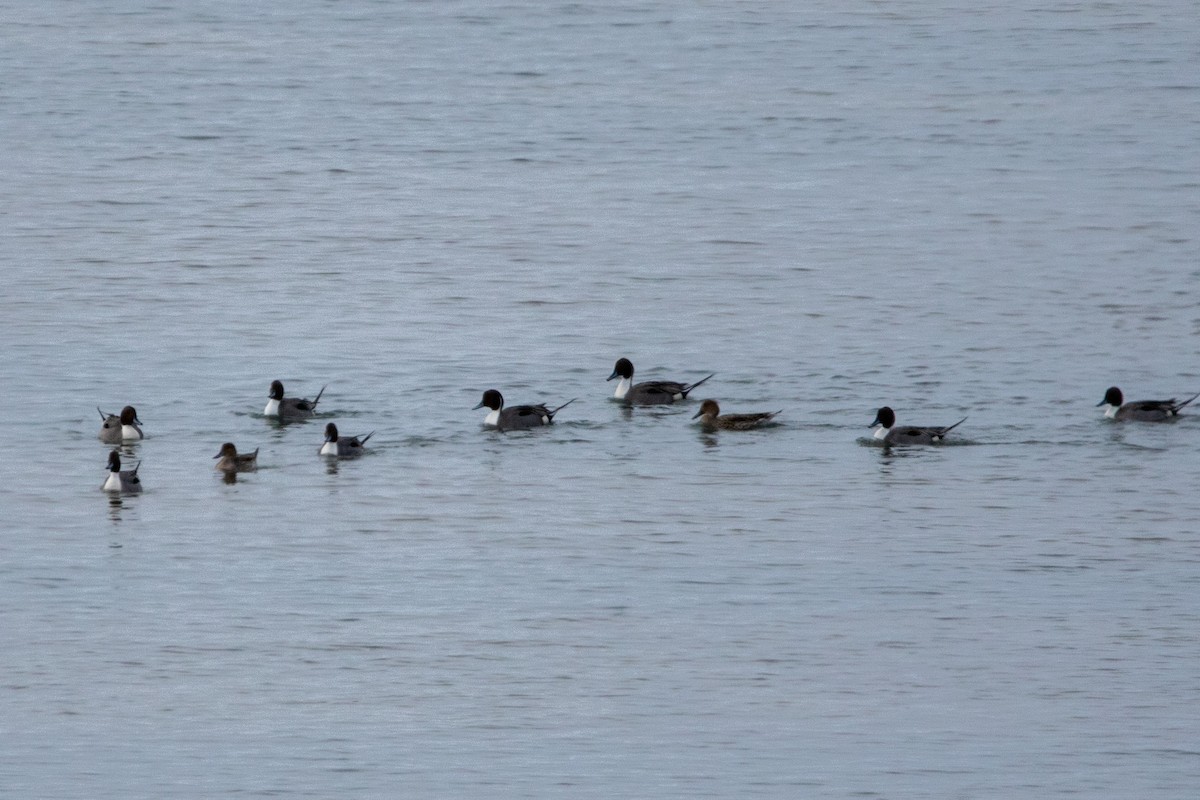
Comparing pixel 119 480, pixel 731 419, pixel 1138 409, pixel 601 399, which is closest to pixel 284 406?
pixel 119 480

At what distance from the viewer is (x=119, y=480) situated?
1869cm

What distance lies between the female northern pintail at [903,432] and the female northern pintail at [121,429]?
7.01m

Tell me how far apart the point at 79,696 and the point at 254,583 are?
2.63m

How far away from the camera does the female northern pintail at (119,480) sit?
18.7 m

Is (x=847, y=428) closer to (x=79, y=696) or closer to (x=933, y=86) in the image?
(x=79, y=696)

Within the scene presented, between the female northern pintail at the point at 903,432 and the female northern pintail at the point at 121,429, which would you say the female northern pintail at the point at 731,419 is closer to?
the female northern pintail at the point at 903,432

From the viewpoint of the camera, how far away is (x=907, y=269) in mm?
29547

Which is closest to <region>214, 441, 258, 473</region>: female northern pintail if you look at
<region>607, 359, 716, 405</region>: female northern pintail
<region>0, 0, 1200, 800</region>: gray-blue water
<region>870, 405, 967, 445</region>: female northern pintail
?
<region>0, 0, 1200, 800</region>: gray-blue water

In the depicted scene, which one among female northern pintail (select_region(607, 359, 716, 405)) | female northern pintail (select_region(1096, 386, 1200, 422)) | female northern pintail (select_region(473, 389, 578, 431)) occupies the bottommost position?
female northern pintail (select_region(1096, 386, 1200, 422))

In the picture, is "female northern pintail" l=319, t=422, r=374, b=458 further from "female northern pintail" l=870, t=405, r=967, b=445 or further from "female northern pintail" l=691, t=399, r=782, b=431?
"female northern pintail" l=870, t=405, r=967, b=445

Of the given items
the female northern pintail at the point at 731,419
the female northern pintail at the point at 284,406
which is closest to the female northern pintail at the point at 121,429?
the female northern pintail at the point at 284,406

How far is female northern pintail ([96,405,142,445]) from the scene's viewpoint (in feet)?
67.1

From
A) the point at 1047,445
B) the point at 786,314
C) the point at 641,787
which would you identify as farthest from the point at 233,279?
the point at 641,787

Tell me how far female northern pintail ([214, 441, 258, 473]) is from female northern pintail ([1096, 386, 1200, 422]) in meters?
8.42
